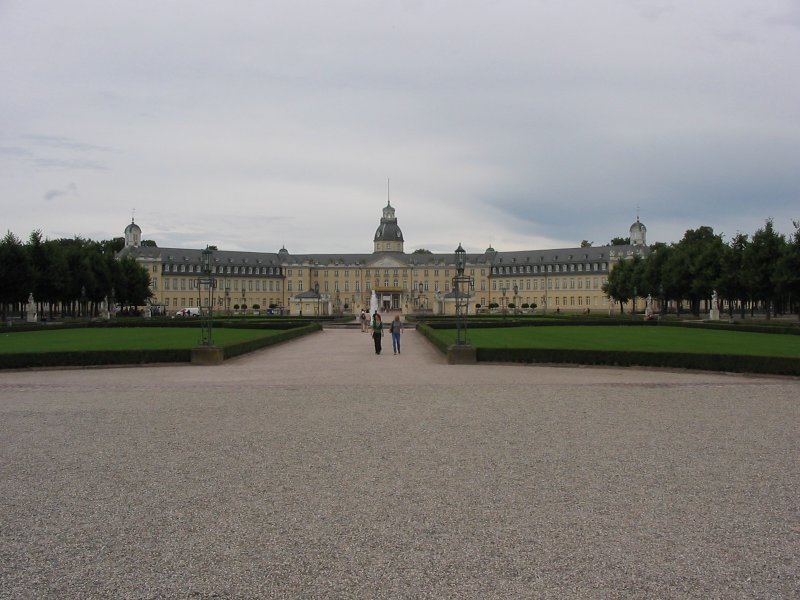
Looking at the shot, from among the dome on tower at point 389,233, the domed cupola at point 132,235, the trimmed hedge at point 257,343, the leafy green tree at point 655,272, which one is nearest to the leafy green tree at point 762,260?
the leafy green tree at point 655,272

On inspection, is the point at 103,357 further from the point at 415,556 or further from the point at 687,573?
the point at 687,573

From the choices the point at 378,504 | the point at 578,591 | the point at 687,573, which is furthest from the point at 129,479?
the point at 687,573

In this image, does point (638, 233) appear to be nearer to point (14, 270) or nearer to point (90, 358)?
point (14, 270)

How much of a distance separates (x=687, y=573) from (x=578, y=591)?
837mm

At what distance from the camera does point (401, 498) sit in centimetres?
648

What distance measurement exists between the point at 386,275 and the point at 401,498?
381 ft

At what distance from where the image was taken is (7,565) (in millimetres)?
5023

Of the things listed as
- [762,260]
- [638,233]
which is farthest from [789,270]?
[638,233]

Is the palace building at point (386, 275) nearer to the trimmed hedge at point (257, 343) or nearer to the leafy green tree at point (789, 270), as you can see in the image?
the leafy green tree at point (789, 270)

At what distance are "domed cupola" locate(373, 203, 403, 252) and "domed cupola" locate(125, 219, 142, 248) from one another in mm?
39205

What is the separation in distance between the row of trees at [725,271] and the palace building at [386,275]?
134 feet

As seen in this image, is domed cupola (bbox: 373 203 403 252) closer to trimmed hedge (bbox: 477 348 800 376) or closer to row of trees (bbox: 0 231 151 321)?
row of trees (bbox: 0 231 151 321)

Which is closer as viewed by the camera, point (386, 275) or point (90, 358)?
point (90, 358)

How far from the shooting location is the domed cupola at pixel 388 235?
12494 cm
